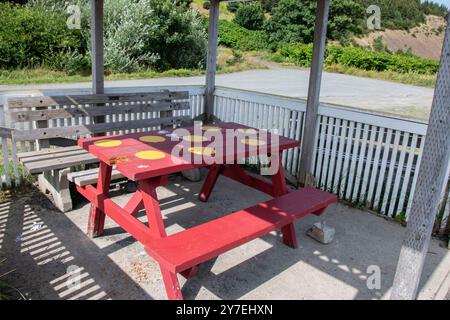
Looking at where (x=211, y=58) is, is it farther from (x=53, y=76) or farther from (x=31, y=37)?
(x=31, y=37)

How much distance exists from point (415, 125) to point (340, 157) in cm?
95

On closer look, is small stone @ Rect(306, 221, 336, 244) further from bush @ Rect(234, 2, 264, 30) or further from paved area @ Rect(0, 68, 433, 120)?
bush @ Rect(234, 2, 264, 30)

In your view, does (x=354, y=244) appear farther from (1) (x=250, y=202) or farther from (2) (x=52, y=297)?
(2) (x=52, y=297)

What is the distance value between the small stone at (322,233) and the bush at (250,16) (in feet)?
109

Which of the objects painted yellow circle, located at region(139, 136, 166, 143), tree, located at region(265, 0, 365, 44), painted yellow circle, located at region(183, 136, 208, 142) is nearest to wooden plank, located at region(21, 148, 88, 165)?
painted yellow circle, located at region(139, 136, 166, 143)

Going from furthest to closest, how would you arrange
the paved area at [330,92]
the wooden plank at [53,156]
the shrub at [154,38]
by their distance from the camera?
the shrub at [154,38] → the paved area at [330,92] → the wooden plank at [53,156]

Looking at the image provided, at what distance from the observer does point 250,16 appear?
33906 millimetres

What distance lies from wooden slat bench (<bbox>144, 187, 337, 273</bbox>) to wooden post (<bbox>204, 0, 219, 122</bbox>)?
10.3 ft

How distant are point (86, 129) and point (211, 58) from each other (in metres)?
2.45

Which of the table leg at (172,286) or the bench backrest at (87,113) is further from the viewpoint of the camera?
the bench backrest at (87,113)

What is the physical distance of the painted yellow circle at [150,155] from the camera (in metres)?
2.81

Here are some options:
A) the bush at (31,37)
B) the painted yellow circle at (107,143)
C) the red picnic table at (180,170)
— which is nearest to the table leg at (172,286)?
the red picnic table at (180,170)

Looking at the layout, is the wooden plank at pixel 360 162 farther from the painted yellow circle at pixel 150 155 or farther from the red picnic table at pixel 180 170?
the painted yellow circle at pixel 150 155

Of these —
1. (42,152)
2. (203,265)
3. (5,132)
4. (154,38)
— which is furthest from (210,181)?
(154,38)
